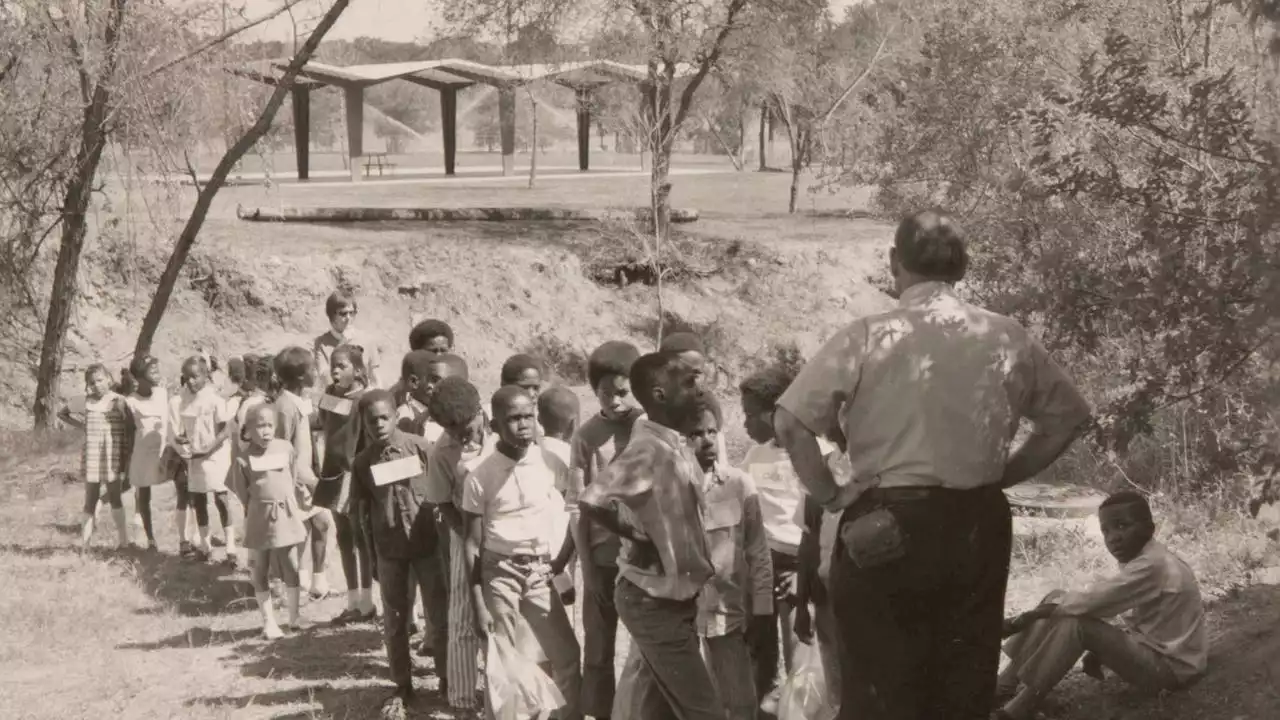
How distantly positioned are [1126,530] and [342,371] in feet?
14.6

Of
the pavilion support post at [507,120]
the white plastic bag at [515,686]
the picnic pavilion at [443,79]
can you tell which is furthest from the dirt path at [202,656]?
the pavilion support post at [507,120]

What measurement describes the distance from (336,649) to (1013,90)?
12.7 m

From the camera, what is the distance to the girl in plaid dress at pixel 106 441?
10898 mm

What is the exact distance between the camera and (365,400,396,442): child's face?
6961mm

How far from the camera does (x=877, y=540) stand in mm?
3877

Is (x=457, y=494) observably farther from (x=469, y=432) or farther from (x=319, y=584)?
(x=319, y=584)

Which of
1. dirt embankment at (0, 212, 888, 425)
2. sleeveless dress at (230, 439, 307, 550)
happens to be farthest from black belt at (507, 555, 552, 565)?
dirt embankment at (0, 212, 888, 425)

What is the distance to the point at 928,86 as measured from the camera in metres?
21.8

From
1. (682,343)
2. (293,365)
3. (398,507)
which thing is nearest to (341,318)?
(293,365)

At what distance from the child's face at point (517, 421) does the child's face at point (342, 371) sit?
9.45ft

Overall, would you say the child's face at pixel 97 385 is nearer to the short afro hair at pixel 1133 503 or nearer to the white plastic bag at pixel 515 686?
the white plastic bag at pixel 515 686

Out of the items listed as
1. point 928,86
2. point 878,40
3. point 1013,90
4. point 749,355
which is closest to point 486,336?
point 749,355

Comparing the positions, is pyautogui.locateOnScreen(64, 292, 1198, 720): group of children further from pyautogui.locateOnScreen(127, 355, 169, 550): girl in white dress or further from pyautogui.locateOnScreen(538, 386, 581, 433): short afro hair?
pyautogui.locateOnScreen(127, 355, 169, 550): girl in white dress

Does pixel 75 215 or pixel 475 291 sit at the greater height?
pixel 75 215
